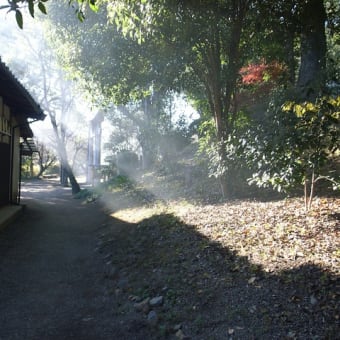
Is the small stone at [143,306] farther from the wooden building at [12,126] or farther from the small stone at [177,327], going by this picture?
the wooden building at [12,126]

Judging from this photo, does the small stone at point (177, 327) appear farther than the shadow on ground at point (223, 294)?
Yes

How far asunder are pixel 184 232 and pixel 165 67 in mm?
3773

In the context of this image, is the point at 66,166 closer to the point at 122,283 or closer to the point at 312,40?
the point at 312,40

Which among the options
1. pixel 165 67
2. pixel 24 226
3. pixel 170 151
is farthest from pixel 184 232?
pixel 170 151

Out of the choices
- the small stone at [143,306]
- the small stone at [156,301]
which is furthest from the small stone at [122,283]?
the small stone at [156,301]

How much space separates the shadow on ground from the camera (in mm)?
3000

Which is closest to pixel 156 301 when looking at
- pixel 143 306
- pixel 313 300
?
pixel 143 306

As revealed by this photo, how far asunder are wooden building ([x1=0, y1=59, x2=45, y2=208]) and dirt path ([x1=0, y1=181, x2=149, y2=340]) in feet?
7.88

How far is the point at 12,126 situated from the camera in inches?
420

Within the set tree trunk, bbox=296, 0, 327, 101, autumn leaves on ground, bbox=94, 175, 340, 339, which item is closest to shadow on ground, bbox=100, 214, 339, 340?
autumn leaves on ground, bbox=94, 175, 340, 339

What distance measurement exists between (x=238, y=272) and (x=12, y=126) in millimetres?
9023

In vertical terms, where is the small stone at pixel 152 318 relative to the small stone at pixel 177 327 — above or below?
below

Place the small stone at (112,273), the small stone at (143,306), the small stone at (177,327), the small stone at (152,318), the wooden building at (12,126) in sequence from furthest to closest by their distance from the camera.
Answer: the wooden building at (12,126) → the small stone at (112,273) → the small stone at (143,306) → the small stone at (152,318) → the small stone at (177,327)

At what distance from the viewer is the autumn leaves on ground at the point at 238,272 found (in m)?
3.11
